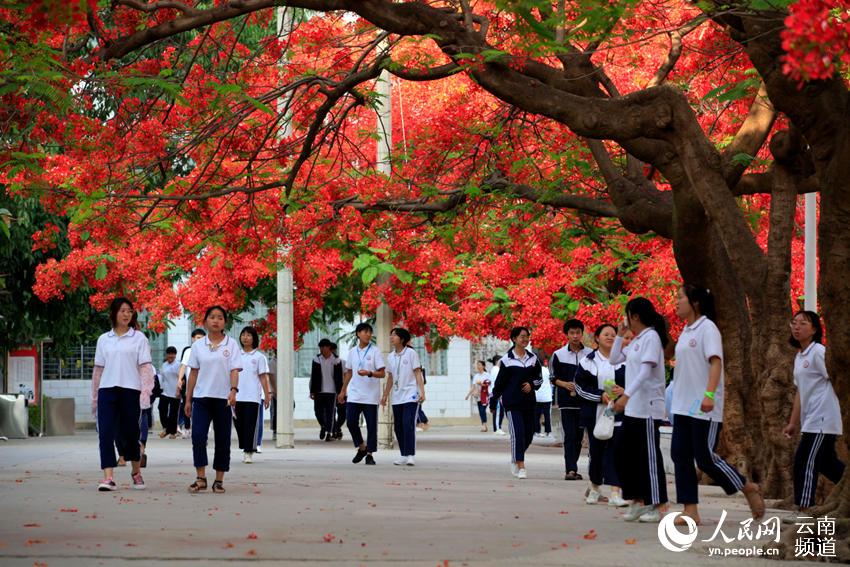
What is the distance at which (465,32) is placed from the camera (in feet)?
43.1

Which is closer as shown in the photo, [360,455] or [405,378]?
[405,378]

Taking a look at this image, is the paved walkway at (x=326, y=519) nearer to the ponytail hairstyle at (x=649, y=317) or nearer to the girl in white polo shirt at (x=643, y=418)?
the girl in white polo shirt at (x=643, y=418)

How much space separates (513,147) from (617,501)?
7.46 m

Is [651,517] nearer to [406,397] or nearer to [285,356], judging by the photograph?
[406,397]

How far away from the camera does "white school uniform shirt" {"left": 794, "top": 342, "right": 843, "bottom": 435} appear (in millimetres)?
12406

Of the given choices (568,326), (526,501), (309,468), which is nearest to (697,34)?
(568,326)

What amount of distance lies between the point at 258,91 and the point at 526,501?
6.54 meters

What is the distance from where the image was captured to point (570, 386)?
17578 mm

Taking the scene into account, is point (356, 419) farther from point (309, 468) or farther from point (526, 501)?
point (526, 501)

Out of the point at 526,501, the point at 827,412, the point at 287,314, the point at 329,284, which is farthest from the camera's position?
the point at 329,284

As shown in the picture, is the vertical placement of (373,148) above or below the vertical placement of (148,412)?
above

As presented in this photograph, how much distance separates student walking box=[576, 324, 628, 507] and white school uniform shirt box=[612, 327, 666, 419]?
3.70 feet

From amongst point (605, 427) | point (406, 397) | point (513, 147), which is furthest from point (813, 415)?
point (406, 397)

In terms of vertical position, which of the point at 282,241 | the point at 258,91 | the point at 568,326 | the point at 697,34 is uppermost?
the point at 697,34
